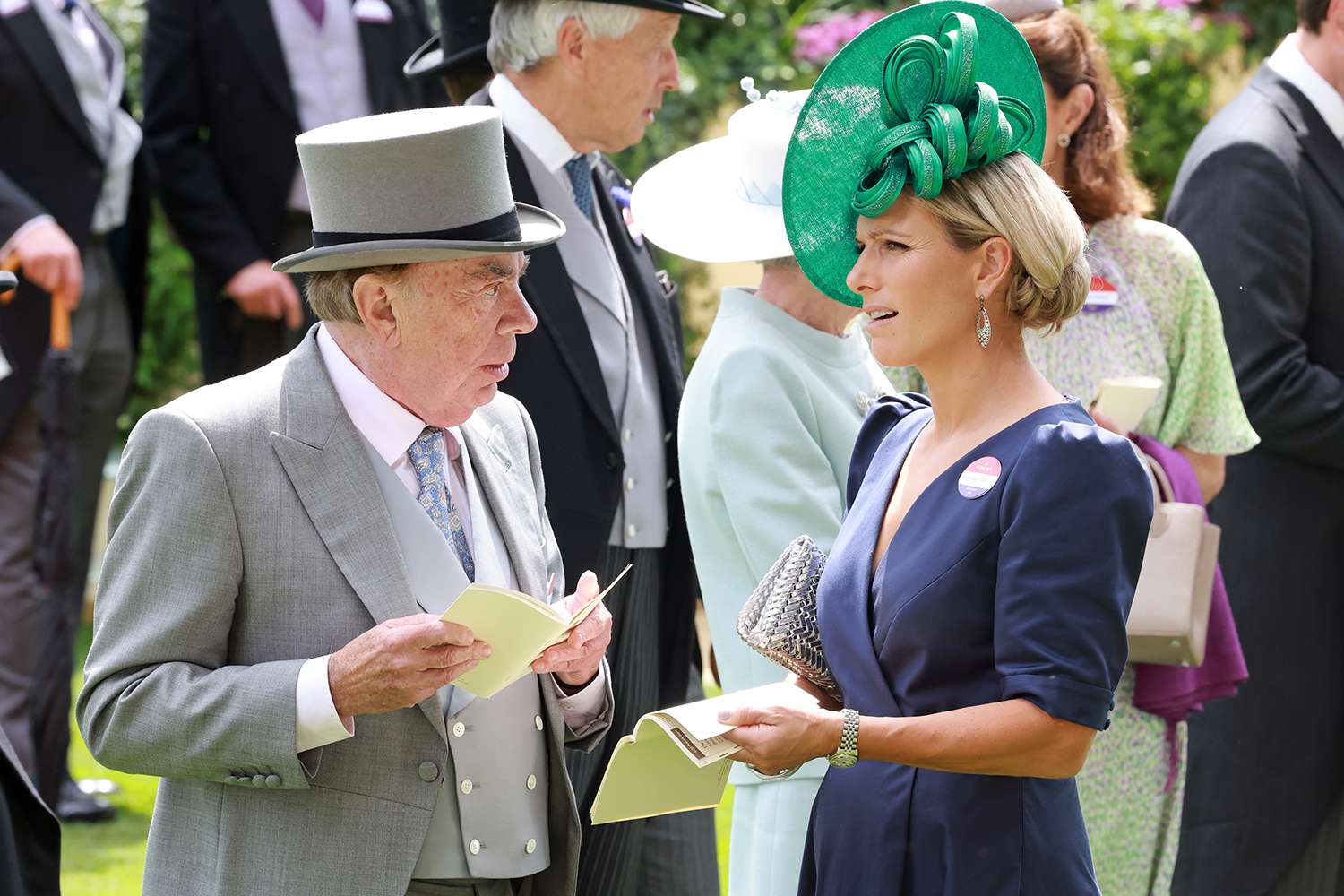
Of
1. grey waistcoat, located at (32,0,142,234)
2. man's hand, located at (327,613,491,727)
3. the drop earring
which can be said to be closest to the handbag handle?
the drop earring

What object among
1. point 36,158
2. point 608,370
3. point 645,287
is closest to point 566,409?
point 608,370

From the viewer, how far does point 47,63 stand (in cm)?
633

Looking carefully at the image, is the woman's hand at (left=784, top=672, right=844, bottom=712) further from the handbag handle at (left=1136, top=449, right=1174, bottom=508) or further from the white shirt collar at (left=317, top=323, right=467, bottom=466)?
the handbag handle at (left=1136, top=449, right=1174, bottom=508)

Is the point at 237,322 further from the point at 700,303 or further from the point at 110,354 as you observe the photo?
the point at 700,303

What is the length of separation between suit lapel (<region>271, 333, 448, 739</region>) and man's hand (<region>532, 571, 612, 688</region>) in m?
0.21

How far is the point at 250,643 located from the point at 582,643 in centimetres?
54

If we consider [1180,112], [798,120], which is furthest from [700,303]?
[798,120]

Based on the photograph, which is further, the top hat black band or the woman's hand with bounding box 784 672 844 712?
the woman's hand with bounding box 784 672 844 712

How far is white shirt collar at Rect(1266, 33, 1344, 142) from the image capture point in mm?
4910

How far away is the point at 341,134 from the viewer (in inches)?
117

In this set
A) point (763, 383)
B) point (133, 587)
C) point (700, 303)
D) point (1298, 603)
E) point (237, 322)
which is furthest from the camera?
point (700, 303)

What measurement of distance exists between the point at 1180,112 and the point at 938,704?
707 centimetres

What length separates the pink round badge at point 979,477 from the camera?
9.18 ft

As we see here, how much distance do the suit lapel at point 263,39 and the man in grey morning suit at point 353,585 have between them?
3416mm
